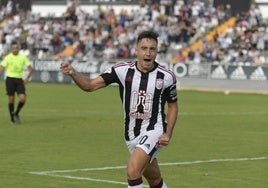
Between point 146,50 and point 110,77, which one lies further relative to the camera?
point 110,77

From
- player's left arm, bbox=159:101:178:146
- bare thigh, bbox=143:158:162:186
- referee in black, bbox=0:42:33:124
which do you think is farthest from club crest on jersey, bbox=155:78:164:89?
referee in black, bbox=0:42:33:124

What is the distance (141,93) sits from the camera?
10.2 meters

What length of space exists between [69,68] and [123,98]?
1.15m

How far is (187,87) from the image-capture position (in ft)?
140

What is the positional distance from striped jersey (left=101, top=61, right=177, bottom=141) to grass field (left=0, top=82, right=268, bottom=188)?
10.2ft

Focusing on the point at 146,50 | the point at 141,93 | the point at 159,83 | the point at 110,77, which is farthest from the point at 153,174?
the point at 146,50

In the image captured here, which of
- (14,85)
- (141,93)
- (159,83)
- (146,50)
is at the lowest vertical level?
(14,85)

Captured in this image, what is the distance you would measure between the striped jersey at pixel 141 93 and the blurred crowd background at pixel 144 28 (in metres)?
31.2

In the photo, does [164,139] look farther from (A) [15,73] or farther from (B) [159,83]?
(A) [15,73]

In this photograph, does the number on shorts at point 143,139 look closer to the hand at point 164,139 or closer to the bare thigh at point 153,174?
the hand at point 164,139

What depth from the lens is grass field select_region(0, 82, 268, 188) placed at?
1397cm

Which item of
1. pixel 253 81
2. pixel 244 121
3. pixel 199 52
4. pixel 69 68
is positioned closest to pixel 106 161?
pixel 69 68

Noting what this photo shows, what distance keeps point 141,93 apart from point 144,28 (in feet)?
129

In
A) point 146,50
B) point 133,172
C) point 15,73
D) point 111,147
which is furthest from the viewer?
point 15,73
